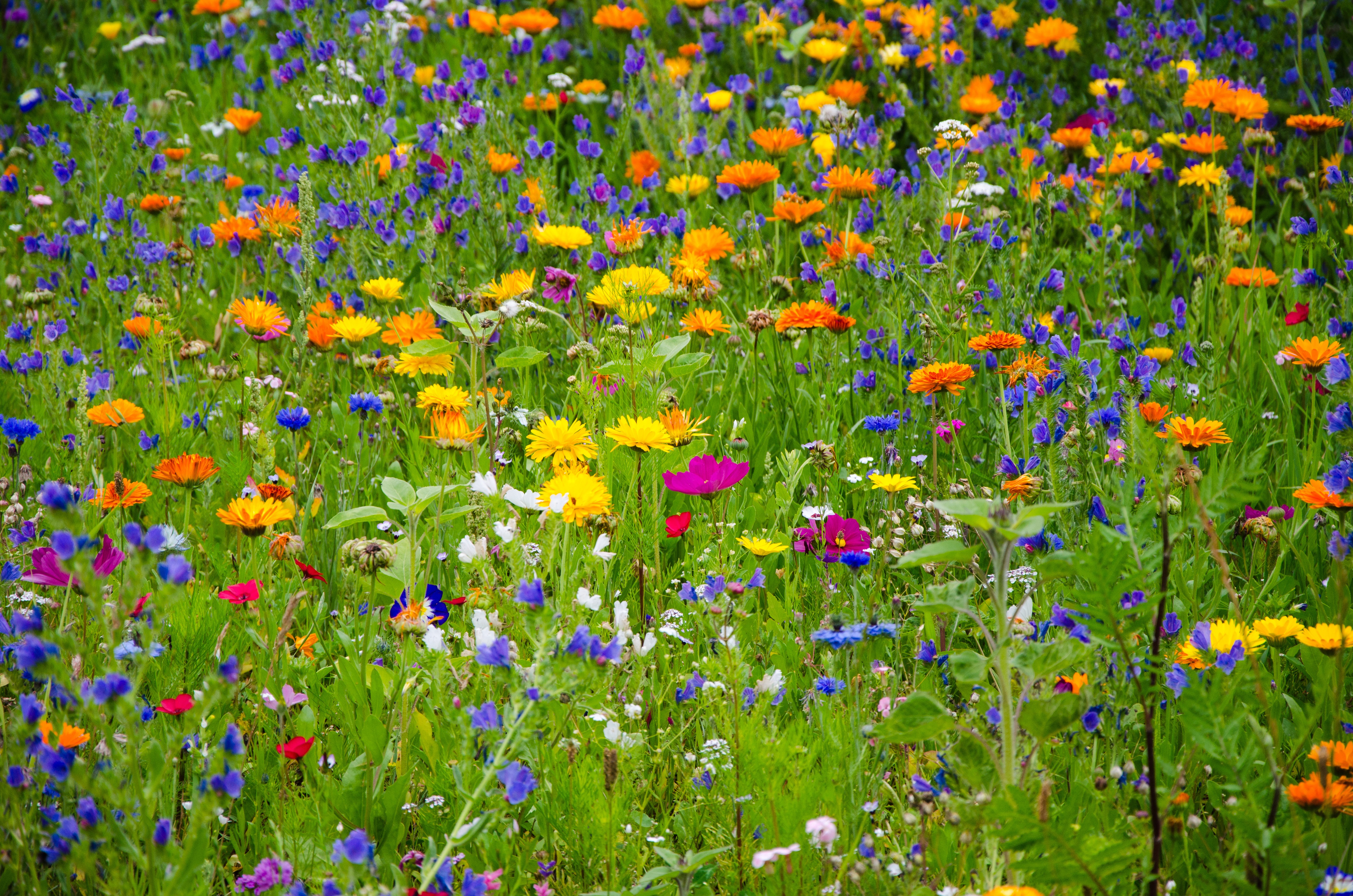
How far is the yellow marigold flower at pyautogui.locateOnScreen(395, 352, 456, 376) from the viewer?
A: 2.59 metres

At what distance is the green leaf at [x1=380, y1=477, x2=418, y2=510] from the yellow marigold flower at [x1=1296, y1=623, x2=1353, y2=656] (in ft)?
4.73

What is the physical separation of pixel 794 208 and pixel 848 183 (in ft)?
0.64

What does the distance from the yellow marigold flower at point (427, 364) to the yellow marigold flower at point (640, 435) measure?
1.87 feet

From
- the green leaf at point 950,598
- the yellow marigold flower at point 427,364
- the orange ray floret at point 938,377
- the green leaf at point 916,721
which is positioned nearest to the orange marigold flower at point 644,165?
the yellow marigold flower at point 427,364

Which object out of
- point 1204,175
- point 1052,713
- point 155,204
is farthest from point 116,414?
point 1204,175

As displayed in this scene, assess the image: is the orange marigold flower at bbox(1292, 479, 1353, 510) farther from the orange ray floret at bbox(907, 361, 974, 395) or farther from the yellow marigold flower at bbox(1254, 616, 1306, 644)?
the orange ray floret at bbox(907, 361, 974, 395)

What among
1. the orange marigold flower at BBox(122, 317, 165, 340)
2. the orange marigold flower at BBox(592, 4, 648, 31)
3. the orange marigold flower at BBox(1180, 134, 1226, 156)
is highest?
the orange marigold flower at BBox(592, 4, 648, 31)

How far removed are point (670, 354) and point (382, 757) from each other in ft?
3.64

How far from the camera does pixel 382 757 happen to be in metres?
1.77

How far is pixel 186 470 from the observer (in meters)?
2.20

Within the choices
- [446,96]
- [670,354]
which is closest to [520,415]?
[670,354]

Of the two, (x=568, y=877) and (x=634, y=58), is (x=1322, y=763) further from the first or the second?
(x=634, y=58)

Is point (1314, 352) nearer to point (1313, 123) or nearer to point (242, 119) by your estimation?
point (1313, 123)

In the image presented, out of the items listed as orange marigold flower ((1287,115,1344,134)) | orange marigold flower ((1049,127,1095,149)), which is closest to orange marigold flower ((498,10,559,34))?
orange marigold flower ((1049,127,1095,149))
